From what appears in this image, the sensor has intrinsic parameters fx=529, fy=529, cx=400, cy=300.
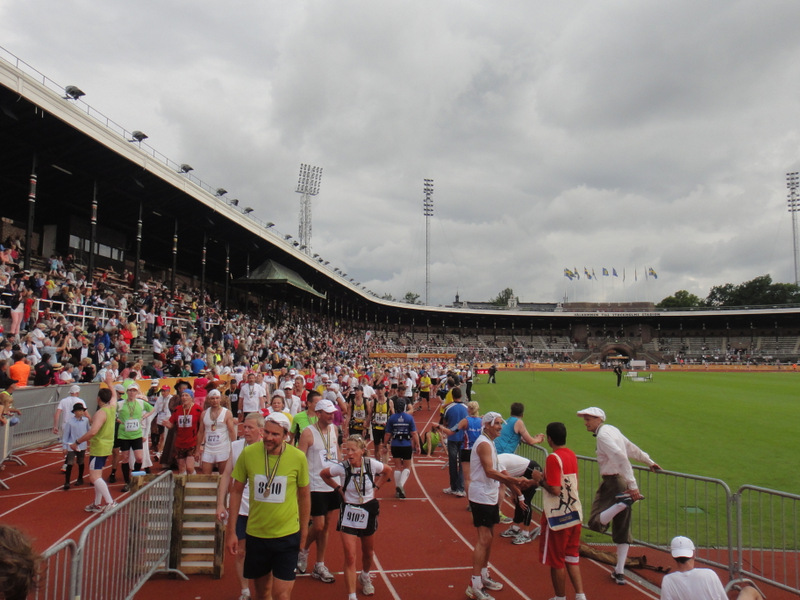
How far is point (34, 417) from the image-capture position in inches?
508

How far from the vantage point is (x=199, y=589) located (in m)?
6.00

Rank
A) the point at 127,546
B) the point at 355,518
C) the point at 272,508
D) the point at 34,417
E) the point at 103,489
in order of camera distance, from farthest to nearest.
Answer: the point at 34,417, the point at 103,489, the point at 355,518, the point at 127,546, the point at 272,508

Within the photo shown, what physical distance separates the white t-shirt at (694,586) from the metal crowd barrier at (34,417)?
40.4 ft

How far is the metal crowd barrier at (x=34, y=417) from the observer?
11.9 metres

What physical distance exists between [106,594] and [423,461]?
379 inches

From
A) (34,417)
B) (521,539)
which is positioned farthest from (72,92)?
(521,539)

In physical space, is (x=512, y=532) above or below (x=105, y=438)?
below

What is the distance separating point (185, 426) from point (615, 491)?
22.5 ft

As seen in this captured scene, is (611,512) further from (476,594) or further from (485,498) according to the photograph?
(476,594)

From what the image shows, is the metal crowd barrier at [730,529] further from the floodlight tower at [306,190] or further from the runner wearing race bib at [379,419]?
the floodlight tower at [306,190]

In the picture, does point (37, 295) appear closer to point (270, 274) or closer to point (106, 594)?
point (106, 594)

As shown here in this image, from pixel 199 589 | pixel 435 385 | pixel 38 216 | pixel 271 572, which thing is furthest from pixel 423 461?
pixel 38 216

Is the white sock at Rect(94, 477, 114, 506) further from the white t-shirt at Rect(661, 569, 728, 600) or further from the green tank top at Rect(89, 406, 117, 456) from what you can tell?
the white t-shirt at Rect(661, 569, 728, 600)

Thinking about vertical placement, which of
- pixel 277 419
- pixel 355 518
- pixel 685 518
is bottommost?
pixel 685 518
